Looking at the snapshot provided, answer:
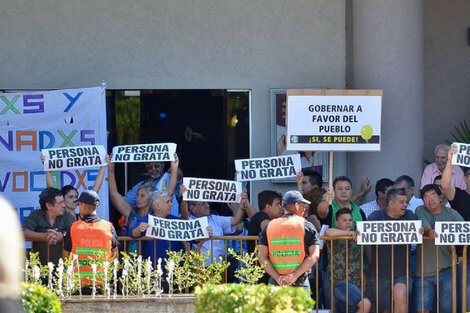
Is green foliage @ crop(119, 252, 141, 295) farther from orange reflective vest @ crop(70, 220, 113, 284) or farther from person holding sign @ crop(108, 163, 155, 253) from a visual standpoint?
person holding sign @ crop(108, 163, 155, 253)

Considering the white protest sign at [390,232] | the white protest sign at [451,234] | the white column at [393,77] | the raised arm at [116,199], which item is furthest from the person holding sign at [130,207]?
the white column at [393,77]

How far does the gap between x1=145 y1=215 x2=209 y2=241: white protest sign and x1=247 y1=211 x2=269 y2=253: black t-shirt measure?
46 cm

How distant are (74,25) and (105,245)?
14.4 ft

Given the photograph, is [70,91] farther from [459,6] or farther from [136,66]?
[459,6]

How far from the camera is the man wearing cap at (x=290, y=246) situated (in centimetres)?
1242

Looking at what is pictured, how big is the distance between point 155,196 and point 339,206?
2.03 meters

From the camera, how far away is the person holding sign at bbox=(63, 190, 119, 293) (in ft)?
41.7

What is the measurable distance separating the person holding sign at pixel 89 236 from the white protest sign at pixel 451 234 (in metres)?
3.36

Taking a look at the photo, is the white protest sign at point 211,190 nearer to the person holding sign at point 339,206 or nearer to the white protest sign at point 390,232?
the person holding sign at point 339,206

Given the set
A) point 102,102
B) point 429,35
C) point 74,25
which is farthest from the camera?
point 429,35

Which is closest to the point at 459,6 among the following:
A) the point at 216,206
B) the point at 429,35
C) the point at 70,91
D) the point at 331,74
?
the point at 429,35

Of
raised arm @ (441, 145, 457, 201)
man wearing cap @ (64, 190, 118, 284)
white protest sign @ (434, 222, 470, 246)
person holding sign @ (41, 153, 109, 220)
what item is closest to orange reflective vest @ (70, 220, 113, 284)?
man wearing cap @ (64, 190, 118, 284)

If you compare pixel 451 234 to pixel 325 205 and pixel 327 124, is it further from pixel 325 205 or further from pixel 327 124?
pixel 327 124

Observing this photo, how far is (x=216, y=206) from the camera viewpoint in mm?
16062
